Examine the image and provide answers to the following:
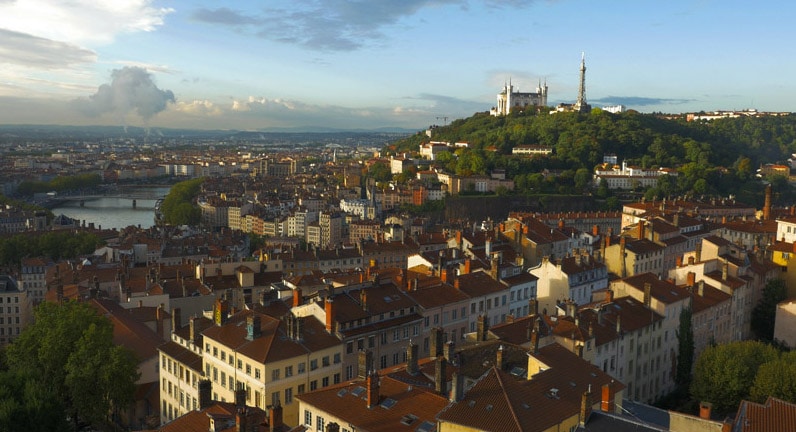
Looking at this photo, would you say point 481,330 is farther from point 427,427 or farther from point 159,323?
point 159,323

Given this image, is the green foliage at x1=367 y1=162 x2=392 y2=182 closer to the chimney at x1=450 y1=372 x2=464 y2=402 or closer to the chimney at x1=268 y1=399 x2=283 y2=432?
the chimney at x1=268 y1=399 x2=283 y2=432

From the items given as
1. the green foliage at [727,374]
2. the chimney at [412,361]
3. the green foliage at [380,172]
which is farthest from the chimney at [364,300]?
the green foliage at [380,172]

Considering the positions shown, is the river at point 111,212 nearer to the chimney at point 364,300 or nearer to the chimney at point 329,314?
the chimney at point 364,300

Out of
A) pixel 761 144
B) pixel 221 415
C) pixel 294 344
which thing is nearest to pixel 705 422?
pixel 221 415

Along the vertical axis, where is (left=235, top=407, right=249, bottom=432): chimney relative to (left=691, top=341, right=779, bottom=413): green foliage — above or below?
above

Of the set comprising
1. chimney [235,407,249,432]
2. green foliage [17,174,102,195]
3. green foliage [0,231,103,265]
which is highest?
chimney [235,407,249,432]

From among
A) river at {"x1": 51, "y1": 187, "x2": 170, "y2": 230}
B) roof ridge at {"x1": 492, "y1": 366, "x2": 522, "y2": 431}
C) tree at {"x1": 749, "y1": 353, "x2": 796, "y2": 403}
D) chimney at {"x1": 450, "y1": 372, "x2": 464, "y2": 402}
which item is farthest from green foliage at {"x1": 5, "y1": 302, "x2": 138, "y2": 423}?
river at {"x1": 51, "y1": 187, "x2": 170, "y2": 230}

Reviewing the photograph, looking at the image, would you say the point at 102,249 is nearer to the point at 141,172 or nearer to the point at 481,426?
the point at 481,426
